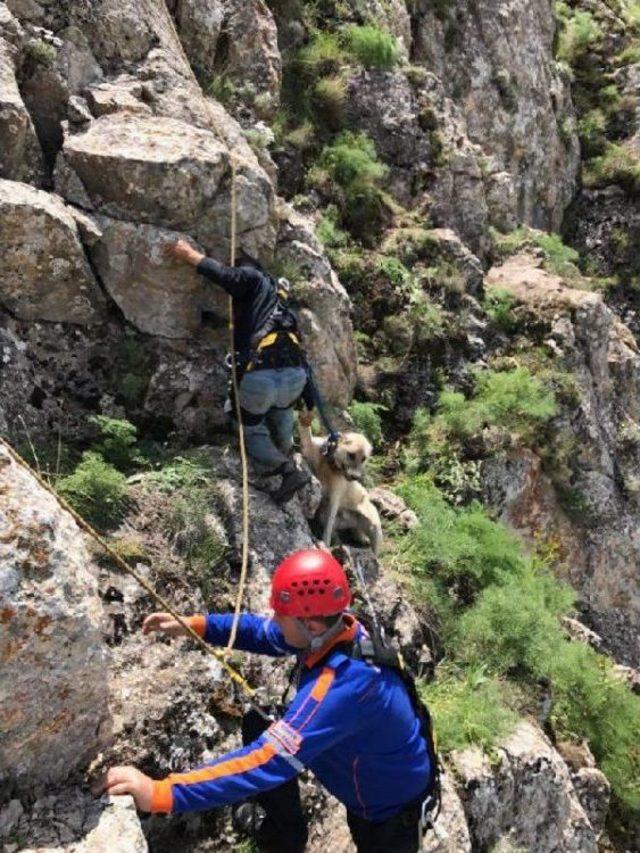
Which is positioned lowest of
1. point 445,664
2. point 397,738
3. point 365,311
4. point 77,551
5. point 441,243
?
point 445,664

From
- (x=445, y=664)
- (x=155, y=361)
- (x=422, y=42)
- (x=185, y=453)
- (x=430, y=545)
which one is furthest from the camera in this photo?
(x=422, y=42)

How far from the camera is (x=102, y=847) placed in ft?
11.1

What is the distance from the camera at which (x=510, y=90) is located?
1786 cm

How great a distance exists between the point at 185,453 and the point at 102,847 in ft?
12.8

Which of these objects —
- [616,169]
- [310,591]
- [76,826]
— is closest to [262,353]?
[310,591]

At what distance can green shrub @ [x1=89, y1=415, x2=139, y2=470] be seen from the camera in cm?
640

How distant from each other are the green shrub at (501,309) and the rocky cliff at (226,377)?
0.17 feet

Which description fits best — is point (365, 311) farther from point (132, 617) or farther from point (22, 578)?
point (22, 578)

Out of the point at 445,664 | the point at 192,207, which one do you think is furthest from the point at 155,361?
the point at 445,664

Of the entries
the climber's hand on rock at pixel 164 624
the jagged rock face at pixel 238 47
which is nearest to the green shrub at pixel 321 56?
the jagged rock face at pixel 238 47

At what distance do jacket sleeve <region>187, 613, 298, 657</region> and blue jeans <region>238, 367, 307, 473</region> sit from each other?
8.98ft

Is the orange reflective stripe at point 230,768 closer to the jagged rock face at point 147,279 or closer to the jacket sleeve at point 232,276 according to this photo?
the jacket sleeve at point 232,276

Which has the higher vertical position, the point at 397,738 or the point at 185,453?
the point at 397,738

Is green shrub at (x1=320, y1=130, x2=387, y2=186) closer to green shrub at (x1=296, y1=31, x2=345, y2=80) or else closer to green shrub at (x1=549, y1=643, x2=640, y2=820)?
green shrub at (x1=296, y1=31, x2=345, y2=80)
